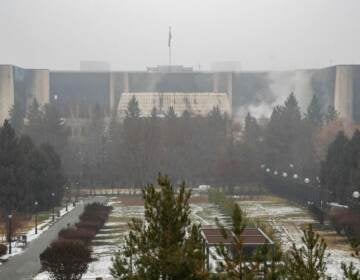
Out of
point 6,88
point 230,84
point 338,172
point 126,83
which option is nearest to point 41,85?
point 6,88

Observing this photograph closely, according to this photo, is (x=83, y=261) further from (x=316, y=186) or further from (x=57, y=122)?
(x=57, y=122)

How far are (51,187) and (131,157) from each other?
959 inches

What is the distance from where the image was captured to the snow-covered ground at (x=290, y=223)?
34.5 m

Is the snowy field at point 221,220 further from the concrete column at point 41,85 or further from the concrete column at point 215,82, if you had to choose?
the concrete column at point 215,82

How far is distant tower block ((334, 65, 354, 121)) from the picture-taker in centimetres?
12612

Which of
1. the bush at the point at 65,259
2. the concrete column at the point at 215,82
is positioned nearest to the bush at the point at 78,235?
the bush at the point at 65,259

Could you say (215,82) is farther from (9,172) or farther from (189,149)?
(9,172)

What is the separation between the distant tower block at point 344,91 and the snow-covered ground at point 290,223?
6333 centimetres

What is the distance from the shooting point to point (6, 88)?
127812 millimetres

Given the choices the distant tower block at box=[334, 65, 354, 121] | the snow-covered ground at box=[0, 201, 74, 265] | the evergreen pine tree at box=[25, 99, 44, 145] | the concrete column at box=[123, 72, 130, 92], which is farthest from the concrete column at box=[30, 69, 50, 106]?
the snow-covered ground at box=[0, 201, 74, 265]

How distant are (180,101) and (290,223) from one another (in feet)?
269

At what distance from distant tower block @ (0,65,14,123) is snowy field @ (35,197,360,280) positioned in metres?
59.8

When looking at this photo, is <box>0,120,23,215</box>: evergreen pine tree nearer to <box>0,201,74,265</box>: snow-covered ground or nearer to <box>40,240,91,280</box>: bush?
<box>0,201,74,265</box>: snow-covered ground

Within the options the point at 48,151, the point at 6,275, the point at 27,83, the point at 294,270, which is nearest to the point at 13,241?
the point at 6,275
